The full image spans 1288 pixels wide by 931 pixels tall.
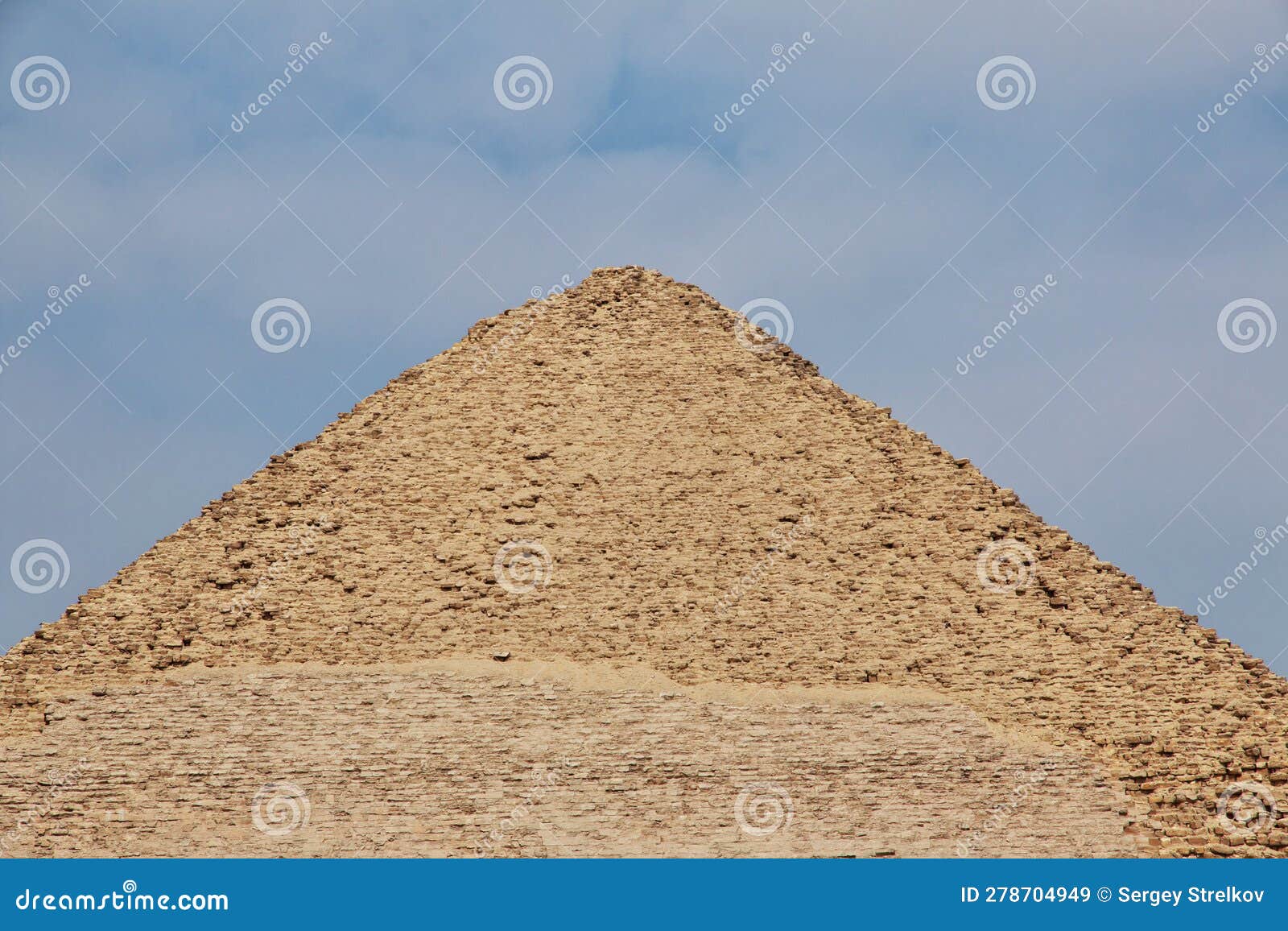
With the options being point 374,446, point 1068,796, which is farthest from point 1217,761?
point 374,446

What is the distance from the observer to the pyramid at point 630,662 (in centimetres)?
3462

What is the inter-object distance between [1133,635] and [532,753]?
1117 cm

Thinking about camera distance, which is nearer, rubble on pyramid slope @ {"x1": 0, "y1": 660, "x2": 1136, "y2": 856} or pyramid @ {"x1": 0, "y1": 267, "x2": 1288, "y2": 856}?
rubble on pyramid slope @ {"x1": 0, "y1": 660, "x2": 1136, "y2": 856}

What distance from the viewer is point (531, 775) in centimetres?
3506

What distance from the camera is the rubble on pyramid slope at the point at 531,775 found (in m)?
34.1

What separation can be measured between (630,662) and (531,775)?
328 centimetres

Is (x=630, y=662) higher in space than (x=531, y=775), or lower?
higher

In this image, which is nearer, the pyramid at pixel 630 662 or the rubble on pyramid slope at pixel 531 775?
the rubble on pyramid slope at pixel 531 775

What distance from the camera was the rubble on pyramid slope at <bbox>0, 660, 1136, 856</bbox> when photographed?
34.1 m

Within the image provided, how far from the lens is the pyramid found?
34.6m

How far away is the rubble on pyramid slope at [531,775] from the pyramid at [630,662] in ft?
0.18

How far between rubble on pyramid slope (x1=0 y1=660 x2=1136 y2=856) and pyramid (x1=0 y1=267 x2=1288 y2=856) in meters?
0.05

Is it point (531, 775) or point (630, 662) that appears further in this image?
point (630, 662)

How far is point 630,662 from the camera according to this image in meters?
37.4
